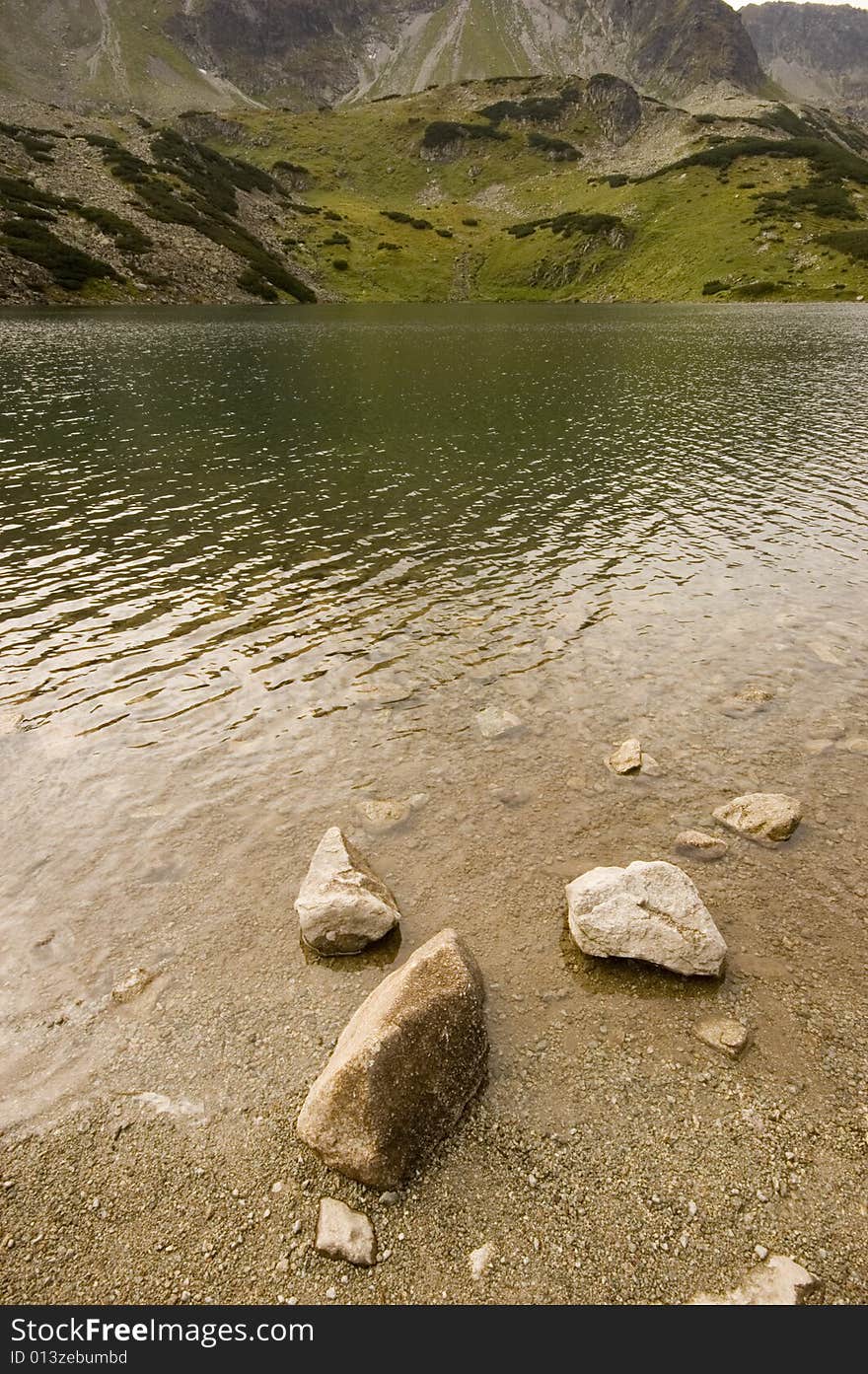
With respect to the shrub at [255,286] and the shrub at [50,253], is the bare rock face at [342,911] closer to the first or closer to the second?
the shrub at [50,253]

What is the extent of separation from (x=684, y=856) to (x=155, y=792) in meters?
12.0

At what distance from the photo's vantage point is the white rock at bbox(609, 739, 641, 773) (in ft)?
55.2

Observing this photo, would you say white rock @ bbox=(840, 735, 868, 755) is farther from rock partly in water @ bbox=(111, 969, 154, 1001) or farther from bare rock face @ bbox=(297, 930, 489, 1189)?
rock partly in water @ bbox=(111, 969, 154, 1001)

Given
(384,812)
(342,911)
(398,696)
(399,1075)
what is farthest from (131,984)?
(398,696)

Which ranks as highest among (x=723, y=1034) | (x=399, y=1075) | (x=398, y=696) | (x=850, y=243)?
(x=850, y=243)

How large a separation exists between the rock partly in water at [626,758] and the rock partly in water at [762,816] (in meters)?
2.22

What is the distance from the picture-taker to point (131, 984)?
11492 mm

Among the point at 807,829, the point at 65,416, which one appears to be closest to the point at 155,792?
the point at 807,829

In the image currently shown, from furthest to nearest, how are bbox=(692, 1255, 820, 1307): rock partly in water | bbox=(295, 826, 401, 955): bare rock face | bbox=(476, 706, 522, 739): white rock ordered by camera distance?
bbox=(476, 706, 522, 739): white rock
bbox=(295, 826, 401, 955): bare rock face
bbox=(692, 1255, 820, 1307): rock partly in water

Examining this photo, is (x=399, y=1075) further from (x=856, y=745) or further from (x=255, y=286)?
(x=255, y=286)

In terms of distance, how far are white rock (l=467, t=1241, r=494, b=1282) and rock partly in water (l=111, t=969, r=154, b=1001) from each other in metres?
6.57

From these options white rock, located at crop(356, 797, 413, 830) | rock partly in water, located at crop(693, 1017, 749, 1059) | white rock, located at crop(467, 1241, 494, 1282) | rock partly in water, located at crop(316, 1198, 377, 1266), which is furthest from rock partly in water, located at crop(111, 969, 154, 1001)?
rock partly in water, located at crop(693, 1017, 749, 1059)

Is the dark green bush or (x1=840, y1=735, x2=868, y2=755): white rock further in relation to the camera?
the dark green bush

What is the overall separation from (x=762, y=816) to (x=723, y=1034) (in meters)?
5.72
